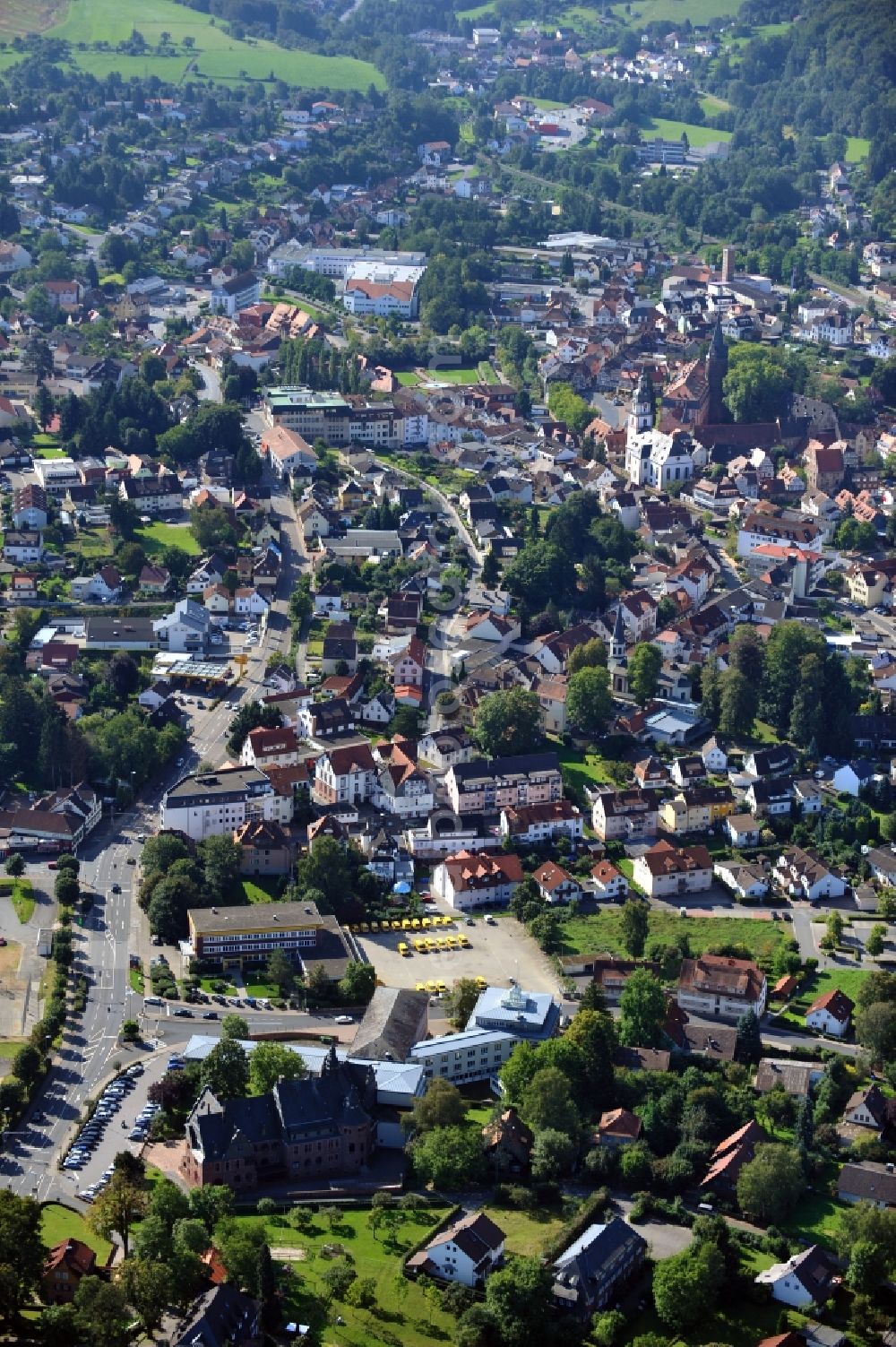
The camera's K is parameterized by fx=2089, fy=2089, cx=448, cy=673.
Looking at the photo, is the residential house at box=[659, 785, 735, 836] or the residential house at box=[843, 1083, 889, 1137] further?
the residential house at box=[659, 785, 735, 836]

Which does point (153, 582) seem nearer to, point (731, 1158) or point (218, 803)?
point (218, 803)

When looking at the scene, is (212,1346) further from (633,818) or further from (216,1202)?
(633,818)

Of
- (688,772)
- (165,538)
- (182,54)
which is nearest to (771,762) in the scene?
(688,772)

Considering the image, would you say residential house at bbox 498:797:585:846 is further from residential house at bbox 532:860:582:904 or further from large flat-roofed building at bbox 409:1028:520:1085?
large flat-roofed building at bbox 409:1028:520:1085

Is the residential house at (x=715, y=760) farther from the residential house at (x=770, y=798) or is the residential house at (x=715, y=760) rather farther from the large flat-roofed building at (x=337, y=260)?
the large flat-roofed building at (x=337, y=260)

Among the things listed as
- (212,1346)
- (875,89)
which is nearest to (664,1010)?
(212,1346)

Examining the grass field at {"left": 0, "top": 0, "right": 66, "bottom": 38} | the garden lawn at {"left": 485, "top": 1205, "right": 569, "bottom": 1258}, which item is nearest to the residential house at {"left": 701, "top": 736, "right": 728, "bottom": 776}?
the garden lawn at {"left": 485, "top": 1205, "right": 569, "bottom": 1258}

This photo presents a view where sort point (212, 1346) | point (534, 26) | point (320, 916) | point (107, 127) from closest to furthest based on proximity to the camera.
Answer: point (212, 1346), point (320, 916), point (107, 127), point (534, 26)
